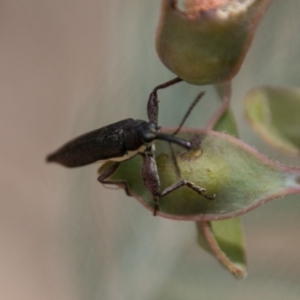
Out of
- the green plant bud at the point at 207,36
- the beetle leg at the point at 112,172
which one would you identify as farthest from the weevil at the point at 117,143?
the green plant bud at the point at 207,36

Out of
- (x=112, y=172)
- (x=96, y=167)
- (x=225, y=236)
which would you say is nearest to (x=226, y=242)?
(x=225, y=236)

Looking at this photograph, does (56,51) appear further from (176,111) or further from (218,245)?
(218,245)

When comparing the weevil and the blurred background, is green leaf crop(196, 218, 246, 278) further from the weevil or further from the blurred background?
the blurred background

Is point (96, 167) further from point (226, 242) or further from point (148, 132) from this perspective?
point (226, 242)

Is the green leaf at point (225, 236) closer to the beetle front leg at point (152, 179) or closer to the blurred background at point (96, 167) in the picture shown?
the beetle front leg at point (152, 179)

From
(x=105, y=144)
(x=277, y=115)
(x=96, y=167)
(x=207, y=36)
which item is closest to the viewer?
(x=207, y=36)
